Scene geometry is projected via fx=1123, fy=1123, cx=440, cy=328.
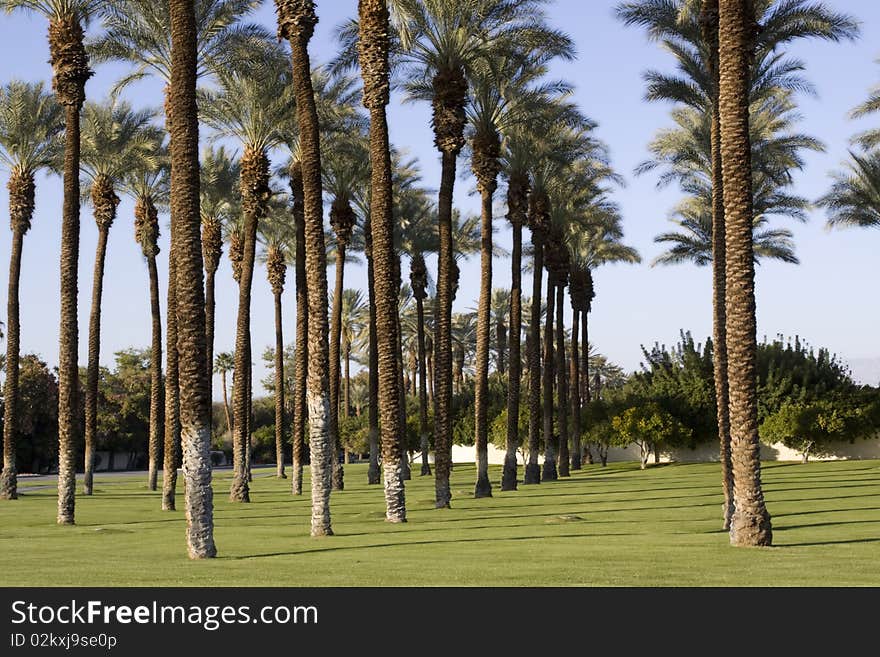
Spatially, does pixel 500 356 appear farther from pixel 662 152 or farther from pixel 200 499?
pixel 200 499

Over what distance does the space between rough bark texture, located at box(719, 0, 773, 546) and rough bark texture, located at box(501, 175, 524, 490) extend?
21.5m

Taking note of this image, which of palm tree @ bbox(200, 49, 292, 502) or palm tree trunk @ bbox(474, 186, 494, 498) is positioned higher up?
A: palm tree @ bbox(200, 49, 292, 502)

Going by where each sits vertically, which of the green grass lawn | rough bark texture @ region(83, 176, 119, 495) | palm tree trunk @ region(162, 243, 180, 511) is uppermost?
rough bark texture @ region(83, 176, 119, 495)

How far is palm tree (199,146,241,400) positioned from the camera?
51.9 meters

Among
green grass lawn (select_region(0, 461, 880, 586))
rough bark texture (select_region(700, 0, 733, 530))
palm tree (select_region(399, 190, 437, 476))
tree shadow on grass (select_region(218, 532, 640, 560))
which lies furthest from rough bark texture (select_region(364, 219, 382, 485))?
tree shadow on grass (select_region(218, 532, 640, 560))

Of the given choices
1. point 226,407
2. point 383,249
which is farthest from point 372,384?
point 226,407

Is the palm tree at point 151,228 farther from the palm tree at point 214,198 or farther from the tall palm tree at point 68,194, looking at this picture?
the tall palm tree at point 68,194

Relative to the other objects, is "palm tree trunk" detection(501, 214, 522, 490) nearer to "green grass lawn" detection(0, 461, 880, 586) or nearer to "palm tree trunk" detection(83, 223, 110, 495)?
"green grass lawn" detection(0, 461, 880, 586)

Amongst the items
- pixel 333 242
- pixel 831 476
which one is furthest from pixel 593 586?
pixel 333 242

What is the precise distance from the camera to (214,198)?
52.6 metres

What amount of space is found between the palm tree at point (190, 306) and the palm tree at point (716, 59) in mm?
11990

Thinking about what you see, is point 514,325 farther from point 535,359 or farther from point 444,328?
point 444,328

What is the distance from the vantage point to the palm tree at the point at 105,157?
46031 mm

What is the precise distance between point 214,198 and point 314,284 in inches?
1132
